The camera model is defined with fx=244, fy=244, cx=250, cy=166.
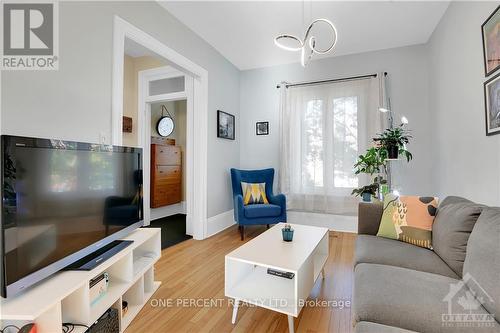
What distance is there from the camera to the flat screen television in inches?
39.2

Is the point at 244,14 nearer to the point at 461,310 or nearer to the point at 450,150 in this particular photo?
the point at 450,150

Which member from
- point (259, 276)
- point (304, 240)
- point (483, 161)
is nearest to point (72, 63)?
point (259, 276)

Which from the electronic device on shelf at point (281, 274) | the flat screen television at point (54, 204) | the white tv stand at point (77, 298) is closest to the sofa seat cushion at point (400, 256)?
the electronic device on shelf at point (281, 274)

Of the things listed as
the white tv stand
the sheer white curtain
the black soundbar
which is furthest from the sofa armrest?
the black soundbar

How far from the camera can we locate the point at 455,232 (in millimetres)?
1470

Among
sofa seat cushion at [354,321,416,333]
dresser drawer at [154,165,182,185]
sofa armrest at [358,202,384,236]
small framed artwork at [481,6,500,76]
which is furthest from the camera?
dresser drawer at [154,165,182,185]

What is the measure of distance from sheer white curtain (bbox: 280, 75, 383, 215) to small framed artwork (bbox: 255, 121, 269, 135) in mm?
306

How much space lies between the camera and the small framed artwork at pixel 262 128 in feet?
13.6

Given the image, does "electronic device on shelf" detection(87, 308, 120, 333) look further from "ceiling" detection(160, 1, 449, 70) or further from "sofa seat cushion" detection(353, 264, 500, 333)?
"ceiling" detection(160, 1, 449, 70)

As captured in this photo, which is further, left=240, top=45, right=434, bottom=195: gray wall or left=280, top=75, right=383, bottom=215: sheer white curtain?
left=280, top=75, right=383, bottom=215: sheer white curtain

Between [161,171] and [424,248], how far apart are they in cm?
393

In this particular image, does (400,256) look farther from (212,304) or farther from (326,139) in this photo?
(326,139)

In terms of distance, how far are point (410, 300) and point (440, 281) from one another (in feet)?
1.07

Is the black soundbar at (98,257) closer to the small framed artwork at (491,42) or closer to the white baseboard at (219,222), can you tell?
the white baseboard at (219,222)
